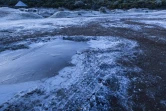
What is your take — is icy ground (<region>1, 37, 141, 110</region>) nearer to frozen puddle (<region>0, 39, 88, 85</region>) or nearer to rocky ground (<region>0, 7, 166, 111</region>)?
rocky ground (<region>0, 7, 166, 111</region>)

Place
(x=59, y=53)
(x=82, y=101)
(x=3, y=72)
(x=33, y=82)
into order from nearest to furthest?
(x=82, y=101), (x=33, y=82), (x=3, y=72), (x=59, y=53)

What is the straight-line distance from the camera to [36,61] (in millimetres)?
6918

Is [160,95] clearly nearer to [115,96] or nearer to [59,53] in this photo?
[115,96]

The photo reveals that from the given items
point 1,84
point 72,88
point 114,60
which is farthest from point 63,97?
point 114,60

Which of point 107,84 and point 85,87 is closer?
point 85,87

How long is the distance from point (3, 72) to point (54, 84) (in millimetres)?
1950

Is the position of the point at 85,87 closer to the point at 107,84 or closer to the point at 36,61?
the point at 107,84

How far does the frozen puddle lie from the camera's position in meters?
5.84

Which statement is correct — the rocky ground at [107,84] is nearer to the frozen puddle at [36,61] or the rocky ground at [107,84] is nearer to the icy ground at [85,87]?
the icy ground at [85,87]

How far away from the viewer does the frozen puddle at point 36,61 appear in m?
5.84

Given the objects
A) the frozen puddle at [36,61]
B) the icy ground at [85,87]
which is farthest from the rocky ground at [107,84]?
the frozen puddle at [36,61]

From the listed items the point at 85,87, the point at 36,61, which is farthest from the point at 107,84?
the point at 36,61

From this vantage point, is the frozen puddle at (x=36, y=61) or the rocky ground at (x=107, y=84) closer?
the rocky ground at (x=107, y=84)

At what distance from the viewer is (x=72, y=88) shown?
503 cm
